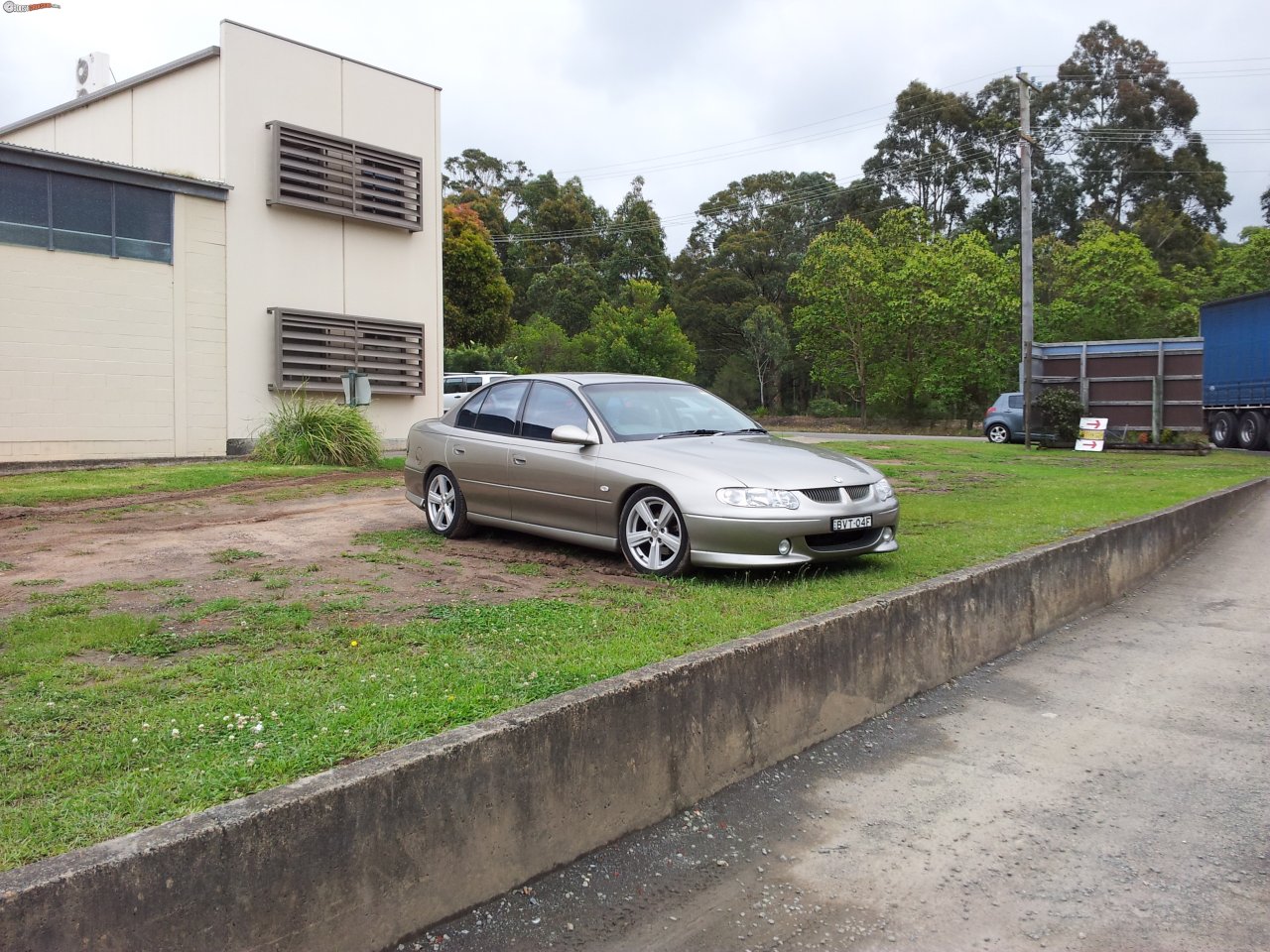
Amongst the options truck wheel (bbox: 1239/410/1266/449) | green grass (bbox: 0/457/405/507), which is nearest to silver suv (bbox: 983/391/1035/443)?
truck wheel (bbox: 1239/410/1266/449)

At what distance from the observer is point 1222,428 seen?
91.7ft

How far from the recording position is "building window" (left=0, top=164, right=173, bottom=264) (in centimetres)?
1455

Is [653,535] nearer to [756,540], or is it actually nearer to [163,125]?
[756,540]

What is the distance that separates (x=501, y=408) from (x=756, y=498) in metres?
2.82

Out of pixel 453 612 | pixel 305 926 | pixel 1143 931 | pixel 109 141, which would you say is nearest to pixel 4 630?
pixel 453 612

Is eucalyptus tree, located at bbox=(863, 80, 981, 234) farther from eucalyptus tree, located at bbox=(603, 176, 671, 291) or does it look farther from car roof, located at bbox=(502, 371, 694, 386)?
car roof, located at bbox=(502, 371, 694, 386)

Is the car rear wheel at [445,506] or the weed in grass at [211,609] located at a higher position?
the car rear wheel at [445,506]

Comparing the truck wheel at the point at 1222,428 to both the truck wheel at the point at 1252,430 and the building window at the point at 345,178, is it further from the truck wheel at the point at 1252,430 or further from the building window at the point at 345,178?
the building window at the point at 345,178

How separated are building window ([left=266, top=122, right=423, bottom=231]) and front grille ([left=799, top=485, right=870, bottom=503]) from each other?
13.9 metres

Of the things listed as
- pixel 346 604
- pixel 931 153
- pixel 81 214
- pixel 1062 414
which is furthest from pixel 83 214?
pixel 931 153

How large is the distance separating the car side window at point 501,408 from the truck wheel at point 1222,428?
83.5 ft

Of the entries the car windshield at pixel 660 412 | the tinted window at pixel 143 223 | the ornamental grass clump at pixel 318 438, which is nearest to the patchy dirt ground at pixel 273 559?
the car windshield at pixel 660 412

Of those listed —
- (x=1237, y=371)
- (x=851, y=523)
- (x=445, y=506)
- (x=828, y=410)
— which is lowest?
(x=445, y=506)

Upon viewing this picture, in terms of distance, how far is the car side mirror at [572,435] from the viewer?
7.22 m
